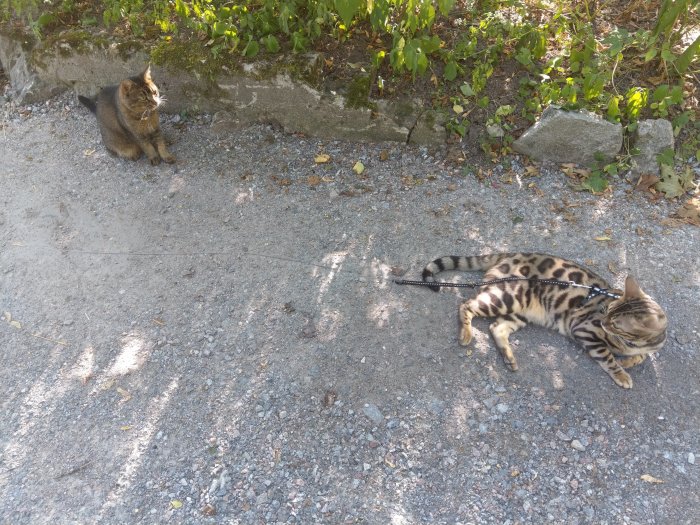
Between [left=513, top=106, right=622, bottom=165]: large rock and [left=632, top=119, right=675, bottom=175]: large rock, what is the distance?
196 millimetres

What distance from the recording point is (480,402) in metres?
3.44

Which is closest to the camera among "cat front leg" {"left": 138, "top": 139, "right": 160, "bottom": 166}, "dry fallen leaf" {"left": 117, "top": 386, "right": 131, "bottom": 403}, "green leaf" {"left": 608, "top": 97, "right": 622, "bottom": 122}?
"dry fallen leaf" {"left": 117, "top": 386, "right": 131, "bottom": 403}

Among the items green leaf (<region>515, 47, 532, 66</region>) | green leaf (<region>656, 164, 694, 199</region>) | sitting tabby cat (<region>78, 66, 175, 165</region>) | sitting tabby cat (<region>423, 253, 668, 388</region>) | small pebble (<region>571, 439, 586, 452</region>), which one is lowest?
small pebble (<region>571, 439, 586, 452</region>)

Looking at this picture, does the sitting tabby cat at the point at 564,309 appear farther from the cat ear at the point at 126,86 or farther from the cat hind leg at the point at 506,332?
the cat ear at the point at 126,86

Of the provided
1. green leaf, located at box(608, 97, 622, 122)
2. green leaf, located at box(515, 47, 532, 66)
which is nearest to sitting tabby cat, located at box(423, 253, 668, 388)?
green leaf, located at box(608, 97, 622, 122)

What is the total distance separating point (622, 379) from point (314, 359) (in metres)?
2.09

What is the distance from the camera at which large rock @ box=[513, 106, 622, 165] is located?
4.92m

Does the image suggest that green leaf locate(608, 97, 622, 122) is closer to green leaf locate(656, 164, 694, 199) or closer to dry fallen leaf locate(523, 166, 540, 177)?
green leaf locate(656, 164, 694, 199)

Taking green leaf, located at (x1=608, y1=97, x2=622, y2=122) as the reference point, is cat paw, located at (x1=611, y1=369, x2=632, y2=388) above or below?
below

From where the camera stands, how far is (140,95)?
5.28 m

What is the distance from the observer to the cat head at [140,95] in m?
5.23

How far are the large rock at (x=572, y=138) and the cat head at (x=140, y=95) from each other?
12.4 feet

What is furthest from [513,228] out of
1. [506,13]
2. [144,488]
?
[144,488]

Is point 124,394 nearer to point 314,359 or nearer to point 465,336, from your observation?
point 314,359
